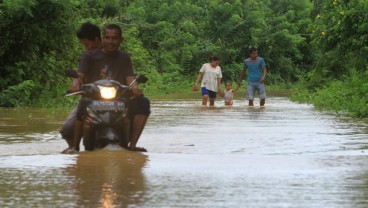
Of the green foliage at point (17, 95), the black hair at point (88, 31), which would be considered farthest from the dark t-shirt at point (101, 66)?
the green foliage at point (17, 95)

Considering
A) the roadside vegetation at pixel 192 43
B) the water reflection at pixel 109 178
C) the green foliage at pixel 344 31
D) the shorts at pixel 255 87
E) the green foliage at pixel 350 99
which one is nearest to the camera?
the water reflection at pixel 109 178

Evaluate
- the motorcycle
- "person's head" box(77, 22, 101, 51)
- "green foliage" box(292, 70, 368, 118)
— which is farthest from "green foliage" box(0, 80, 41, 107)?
the motorcycle

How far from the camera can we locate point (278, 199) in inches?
257

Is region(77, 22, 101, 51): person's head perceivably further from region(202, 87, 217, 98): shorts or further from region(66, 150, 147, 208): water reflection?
region(202, 87, 217, 98): shorts

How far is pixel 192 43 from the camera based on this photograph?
5169cm

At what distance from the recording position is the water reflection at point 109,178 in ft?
21.2

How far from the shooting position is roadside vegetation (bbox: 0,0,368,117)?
20.9m

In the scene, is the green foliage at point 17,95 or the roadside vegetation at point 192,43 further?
the roadside vegetation at point 192,43

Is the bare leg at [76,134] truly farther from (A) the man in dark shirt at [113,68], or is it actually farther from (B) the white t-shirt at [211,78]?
(B) the white t-shirt at [211,78]

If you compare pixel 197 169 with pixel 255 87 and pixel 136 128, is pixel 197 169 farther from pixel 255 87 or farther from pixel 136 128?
pixel 255 87

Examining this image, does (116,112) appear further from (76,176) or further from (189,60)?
(189,60)

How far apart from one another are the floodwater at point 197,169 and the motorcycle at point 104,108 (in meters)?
0.21

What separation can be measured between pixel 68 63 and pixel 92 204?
60.5 ft

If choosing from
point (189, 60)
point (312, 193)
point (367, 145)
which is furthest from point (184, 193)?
point (189, 60)
